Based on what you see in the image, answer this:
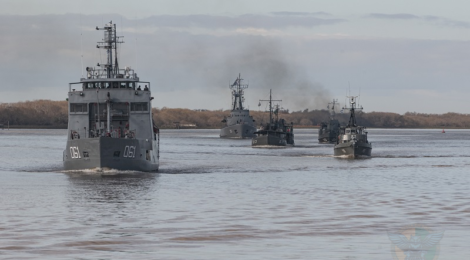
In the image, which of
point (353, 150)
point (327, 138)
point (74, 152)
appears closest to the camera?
point (74, 152)

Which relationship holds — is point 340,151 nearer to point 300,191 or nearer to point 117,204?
point 300,191

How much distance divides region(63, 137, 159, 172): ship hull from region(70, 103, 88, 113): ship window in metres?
3.74

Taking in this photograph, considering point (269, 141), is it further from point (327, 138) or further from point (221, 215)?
point (221, 215)

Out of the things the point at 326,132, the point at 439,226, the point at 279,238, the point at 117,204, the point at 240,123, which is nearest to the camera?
the point at 279,238

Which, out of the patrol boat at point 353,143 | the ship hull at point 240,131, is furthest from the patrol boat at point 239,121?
the patrol boat at point 353,143

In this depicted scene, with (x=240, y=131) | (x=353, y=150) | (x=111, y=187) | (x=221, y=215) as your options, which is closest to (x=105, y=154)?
(x=111, y=187)

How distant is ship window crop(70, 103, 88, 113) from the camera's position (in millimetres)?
56062

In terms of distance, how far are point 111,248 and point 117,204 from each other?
12596 millimetres

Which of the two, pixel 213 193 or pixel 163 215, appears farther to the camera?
pixel 213 193

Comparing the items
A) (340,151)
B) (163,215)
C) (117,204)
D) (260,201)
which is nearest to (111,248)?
(163,215)

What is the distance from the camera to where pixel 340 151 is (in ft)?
283

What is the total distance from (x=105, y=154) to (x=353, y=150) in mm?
39779

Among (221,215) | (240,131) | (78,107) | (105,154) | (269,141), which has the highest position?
(78,107)

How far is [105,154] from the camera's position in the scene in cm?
5156
